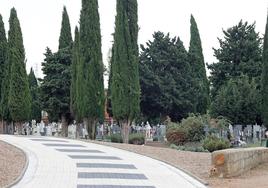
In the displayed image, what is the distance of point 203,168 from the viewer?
17.0 m

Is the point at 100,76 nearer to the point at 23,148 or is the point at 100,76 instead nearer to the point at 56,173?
the point at 23,148

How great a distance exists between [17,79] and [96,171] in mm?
26177

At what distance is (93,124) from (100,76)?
3.10 meters

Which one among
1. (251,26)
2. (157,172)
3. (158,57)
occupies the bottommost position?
(157,172)

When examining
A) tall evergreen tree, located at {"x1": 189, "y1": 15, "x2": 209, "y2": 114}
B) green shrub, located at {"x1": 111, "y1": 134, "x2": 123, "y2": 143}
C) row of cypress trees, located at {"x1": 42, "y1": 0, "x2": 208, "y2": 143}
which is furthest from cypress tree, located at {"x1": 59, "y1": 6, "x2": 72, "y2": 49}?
green shrub, located at {"x1": 111, "y1": 134, "x2": 123, "y2": 143}

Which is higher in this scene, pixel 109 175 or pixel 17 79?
pixel 17 79

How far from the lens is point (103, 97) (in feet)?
110

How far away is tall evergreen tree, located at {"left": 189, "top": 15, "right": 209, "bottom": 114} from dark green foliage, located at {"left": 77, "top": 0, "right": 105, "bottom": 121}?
54.8ft

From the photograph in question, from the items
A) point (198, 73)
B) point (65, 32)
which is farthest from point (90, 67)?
point (198, 73)

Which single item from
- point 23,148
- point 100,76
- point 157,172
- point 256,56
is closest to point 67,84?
point 100,76

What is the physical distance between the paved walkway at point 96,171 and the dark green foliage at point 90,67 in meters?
12.3

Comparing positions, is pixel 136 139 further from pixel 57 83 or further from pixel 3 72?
pixel 3 72

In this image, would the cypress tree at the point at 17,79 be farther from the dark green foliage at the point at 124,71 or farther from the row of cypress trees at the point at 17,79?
the dark green foliage at the point at 124,71

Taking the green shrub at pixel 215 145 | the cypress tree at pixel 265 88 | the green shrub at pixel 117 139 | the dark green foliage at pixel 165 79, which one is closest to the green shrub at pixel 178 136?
the green shrub at pixel 117 139
